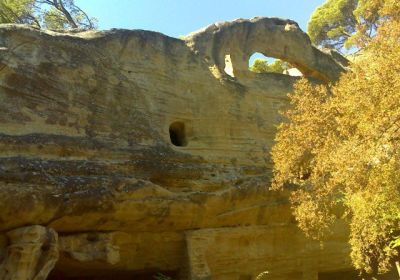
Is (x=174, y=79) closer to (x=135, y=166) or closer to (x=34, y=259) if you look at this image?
(x=135, y=166)

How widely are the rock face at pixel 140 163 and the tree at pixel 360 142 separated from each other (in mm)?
2213

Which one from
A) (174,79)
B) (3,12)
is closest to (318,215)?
(174,79)

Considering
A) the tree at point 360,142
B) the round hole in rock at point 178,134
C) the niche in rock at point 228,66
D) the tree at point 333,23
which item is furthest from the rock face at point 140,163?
the tree at point 333,23

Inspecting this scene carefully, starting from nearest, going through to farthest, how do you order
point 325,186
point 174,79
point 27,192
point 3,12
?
point 27,192
point 325,186
point 174,79
point 3,12

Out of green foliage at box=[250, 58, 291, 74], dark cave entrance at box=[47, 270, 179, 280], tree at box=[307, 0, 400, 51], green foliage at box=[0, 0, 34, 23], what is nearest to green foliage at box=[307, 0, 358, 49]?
tree at box=[307, 0, 400, 51]

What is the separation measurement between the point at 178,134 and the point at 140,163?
99.8 inches

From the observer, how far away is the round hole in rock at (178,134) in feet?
43.7

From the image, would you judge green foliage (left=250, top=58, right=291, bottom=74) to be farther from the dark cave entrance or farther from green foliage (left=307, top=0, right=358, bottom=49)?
the dark cave entrance

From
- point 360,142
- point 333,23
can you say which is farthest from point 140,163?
point 333,23

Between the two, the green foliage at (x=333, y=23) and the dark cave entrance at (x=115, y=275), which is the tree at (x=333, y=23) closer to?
the green foliage at (x=333, y=23)

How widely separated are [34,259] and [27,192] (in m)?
1.35

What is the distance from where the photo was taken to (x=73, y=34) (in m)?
12.5

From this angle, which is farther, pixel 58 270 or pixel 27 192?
pixel 58 270

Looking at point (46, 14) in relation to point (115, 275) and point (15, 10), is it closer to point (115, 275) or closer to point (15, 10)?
point (15, 10)
